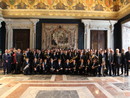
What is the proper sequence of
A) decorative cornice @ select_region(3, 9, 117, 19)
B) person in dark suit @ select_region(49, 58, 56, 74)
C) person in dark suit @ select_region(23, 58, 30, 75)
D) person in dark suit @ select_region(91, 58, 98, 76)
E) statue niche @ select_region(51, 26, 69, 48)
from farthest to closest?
statue niche @ select_region(51, 26, 69, 48)
decorative cornice @ select_region(3, 9, 117, 19)
person in dark suit @ select_region(49, 58, 56, 74)
person in dark suit @ select_region(23, 58, 30, 75)
person in dark suit @ select_region(91, 58, 98, 76)

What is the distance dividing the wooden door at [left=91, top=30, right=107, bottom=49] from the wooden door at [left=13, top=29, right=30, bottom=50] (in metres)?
5.11

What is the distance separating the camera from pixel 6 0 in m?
11.6

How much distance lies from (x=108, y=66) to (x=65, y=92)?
13.0ft

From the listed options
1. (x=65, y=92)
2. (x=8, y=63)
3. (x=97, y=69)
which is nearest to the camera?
(x=65, y=92)

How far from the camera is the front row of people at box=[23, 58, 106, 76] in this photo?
8.23 m

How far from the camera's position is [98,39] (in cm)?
1196

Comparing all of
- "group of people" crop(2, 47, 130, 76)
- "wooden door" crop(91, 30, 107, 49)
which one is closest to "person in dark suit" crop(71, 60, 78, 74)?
"group of people" crop(2, 47, 130, 76)

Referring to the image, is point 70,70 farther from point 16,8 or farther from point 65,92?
point 16,8

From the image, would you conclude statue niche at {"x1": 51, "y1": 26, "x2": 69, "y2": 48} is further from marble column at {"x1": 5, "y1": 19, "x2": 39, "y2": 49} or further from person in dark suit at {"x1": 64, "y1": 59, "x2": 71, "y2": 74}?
person in dark suit at {"x1": 64, "y1": 59, "x2": 71, "y2": 74}

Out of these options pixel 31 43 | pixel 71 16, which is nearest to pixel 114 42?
pixel 71 16

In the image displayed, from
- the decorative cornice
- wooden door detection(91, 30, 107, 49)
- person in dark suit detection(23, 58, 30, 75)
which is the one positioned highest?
the decorative cornice

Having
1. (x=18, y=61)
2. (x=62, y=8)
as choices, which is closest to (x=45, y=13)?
(x=62, y=8)

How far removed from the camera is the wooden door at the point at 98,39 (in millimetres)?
11898

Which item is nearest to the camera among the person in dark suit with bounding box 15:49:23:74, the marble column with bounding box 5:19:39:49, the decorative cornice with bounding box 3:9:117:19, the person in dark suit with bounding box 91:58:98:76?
the person in dark suit with bounding box 91:58:98:76
